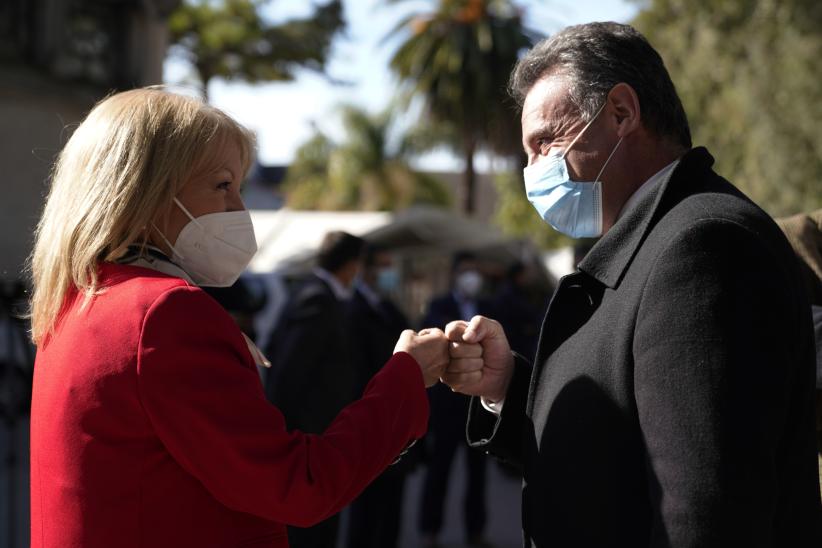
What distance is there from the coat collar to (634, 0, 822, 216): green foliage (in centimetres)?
1345

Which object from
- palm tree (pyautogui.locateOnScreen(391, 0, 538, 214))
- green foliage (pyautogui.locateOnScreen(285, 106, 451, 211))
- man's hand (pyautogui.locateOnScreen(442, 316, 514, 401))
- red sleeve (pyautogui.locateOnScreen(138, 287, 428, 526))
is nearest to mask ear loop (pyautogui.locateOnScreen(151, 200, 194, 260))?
red sleeve (pyautogui.locateOnScreen(138, 287, 428, 526))

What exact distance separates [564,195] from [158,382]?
3.31ft

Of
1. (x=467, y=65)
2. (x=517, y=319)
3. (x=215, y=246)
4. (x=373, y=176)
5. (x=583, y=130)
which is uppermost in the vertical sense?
(x=583, y=130)

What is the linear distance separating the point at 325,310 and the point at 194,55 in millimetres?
12071

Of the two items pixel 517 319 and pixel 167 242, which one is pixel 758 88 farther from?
pixel 167 242

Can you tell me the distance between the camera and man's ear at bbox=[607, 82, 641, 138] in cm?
200

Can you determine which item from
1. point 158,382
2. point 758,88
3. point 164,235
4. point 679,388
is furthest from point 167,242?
point 758,88

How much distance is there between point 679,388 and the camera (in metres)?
1.60

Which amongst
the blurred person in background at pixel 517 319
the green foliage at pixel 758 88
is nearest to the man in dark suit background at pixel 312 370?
the blurred person in background at pixel 517 319

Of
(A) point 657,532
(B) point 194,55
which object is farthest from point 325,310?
(B) point 194,55

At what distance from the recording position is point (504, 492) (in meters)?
9.33

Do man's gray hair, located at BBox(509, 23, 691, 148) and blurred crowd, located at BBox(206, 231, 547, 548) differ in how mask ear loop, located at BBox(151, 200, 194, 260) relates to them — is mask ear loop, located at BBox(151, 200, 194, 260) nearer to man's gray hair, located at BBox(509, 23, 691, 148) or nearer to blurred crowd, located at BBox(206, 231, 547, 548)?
man's gray hair, located at BBox(509, 23, 691, 148)

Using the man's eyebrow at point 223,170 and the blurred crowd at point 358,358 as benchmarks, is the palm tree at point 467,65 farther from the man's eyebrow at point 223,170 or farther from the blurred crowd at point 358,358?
the man's eyebrow at point 223,170

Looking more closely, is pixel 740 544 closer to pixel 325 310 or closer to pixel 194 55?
pixel 325 310
